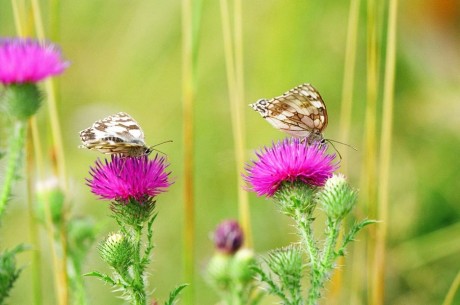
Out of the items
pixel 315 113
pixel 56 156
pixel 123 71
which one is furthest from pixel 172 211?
pixel 315 113

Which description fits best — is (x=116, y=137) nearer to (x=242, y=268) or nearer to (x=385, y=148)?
(x=242, y=268)

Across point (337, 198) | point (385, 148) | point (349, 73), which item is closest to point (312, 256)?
point (337, 198)

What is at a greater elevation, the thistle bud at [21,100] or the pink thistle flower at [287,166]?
the thistle bud at [21,100]

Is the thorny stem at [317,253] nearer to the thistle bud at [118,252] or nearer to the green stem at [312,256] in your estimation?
the green stem at [312,256]

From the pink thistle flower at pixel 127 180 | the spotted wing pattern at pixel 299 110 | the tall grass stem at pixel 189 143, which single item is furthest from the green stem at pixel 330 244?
the tall grass stem at pixel 189 143

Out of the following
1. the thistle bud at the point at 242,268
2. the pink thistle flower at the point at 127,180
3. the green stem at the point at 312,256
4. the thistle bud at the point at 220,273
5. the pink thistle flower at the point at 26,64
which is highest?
the pink thistle flower at the point at 26,64

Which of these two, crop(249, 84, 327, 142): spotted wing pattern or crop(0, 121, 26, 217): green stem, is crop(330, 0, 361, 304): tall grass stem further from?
crop(0, 121, 26, 217): green stem

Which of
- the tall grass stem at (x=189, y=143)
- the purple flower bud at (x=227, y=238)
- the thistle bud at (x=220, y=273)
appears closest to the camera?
the thistle bud at (x=220, y=273)
